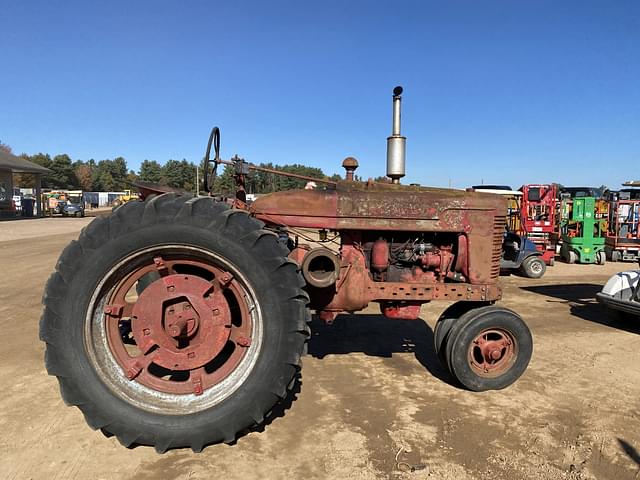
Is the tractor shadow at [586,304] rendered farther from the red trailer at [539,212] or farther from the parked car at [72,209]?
the parked car at [72,209]

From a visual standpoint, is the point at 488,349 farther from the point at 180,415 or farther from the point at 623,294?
the point at 623,294

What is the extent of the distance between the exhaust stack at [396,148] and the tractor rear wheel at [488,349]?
1332 millimetres

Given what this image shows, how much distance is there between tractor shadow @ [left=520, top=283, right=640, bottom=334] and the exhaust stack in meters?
3.98

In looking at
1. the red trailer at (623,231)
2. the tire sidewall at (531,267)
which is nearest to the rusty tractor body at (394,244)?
the tire sidewall at (531,267)

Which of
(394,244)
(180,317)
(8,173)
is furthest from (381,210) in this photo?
(8,173)

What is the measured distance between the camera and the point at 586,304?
6.73m

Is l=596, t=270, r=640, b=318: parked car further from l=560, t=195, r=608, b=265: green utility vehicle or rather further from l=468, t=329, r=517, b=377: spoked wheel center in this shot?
l=560, t=195, r=608, b=265: green utility vehicle

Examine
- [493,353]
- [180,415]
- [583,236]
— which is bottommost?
[180,415]

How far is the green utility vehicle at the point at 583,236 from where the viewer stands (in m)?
12.5

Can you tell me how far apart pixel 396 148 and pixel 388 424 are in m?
2.17

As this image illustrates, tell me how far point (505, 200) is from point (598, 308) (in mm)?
4240

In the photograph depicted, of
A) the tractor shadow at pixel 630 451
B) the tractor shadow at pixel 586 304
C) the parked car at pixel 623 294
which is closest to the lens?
the tractor shadow at pixel 630 451

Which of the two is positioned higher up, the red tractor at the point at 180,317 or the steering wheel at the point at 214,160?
the steering wheel at the point at 214,160

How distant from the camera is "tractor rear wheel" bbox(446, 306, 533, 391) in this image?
130 inches
